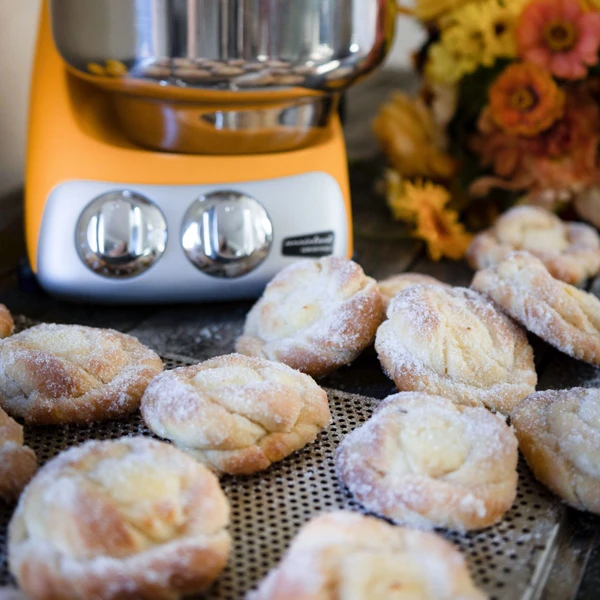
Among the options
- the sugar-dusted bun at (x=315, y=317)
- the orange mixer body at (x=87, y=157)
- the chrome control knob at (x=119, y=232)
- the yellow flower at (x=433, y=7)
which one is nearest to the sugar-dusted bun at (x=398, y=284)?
the sugar-dusted bun at (x=315, y=317)

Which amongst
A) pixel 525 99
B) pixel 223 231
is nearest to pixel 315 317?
pixel 223 231

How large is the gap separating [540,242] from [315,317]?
1.64 ft

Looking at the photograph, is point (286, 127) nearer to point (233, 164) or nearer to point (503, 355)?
point (233, 164)

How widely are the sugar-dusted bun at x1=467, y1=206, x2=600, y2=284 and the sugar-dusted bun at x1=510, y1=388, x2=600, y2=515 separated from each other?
1.29 ft

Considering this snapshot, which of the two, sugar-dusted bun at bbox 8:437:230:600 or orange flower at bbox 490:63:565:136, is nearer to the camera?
sugar-dusted bun at bbox 8:437:230:600

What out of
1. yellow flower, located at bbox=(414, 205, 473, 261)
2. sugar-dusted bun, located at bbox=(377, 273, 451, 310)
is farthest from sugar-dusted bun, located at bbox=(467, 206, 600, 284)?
sugar-dusted bun, located at bbox=(377, 273, 451, 310)

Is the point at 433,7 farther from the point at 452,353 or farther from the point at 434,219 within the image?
the point at 452,353

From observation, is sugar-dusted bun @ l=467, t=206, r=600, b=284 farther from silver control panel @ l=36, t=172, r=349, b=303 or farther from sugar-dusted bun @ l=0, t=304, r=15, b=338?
sugar-dusted bun @ l=0, t=304, r=15, b=338

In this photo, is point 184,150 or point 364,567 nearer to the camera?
point 364,567

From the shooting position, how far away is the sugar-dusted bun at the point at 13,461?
0.66m

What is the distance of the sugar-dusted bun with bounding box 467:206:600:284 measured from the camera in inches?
45.8

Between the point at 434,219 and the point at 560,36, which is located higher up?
the point at 560,36

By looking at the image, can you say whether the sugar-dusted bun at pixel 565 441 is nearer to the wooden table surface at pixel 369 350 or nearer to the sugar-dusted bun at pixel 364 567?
the wooden table surface at pixel 369 350

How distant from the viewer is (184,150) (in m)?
1.04
